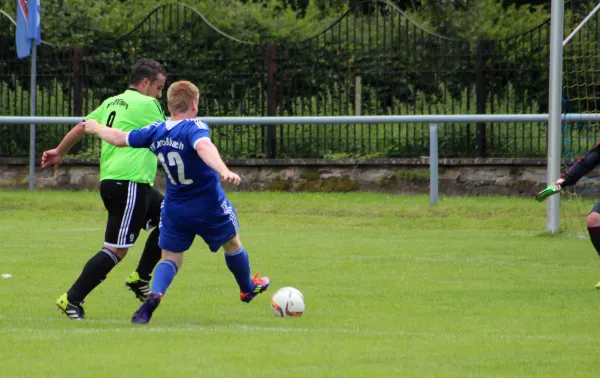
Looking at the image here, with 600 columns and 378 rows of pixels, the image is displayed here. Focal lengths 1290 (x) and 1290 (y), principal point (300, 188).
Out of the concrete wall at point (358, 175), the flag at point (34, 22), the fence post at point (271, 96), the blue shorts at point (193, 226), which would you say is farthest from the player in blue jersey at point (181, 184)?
the flag at point (34, 22)

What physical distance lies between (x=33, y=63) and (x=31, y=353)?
14.2 meters

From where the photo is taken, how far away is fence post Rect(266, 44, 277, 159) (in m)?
20.4

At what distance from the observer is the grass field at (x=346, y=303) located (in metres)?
6.81

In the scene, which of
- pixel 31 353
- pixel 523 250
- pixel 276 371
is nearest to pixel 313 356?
pixel 276 371

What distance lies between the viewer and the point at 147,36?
71.9 feet

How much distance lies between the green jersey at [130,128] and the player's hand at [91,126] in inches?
17.2

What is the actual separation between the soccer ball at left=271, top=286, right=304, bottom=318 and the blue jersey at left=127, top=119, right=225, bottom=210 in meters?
0.77

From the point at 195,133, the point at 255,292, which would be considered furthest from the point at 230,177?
the point at 255,292

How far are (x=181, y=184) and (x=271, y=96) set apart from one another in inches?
479

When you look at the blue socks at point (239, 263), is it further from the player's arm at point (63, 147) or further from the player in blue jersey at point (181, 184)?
the player's arm at point (63, 147)

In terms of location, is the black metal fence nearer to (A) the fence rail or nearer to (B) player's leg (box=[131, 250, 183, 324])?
(A) the fence rail

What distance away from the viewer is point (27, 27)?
20766mm

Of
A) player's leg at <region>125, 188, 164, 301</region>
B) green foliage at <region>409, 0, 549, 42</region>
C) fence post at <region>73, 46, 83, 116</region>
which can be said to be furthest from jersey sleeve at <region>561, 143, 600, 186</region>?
green foliage at <region>409, 0, 549, 42</region>

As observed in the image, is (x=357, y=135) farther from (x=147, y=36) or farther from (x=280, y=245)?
(x=280, y=245)
